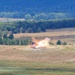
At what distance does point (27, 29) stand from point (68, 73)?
225 ft

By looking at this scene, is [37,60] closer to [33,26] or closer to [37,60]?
[37,60]

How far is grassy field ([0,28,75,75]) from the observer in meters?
75.9

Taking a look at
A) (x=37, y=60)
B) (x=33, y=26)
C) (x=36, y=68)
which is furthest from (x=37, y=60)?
(x=33, y=26)

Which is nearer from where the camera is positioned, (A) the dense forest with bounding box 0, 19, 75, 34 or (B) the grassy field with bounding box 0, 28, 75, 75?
(B) the grassy field with bounding box 0, 28, 75, 75

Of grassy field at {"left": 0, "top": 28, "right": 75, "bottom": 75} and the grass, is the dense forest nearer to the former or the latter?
grassy field at {"left": 0, "top": 28, "right": 75, "bottom": 75}

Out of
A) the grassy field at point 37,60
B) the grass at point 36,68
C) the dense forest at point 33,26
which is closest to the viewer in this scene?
the grass at point 36,68

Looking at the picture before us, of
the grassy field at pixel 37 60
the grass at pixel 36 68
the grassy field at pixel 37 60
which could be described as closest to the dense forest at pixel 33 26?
the grassy field at pixel 37 60

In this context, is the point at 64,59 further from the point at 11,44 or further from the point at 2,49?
the point at 11,44

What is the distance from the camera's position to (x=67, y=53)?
93875 mm

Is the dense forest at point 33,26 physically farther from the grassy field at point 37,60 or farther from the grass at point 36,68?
the grass at point 36,68

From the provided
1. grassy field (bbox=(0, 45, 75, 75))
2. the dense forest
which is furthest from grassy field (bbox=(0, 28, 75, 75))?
the dense forest

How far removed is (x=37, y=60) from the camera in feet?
289

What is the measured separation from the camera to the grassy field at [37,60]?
75856 mm

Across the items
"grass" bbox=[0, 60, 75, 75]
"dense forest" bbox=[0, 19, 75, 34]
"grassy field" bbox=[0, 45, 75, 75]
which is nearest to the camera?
"grass" bbox=[0, 60, 75, 75]
